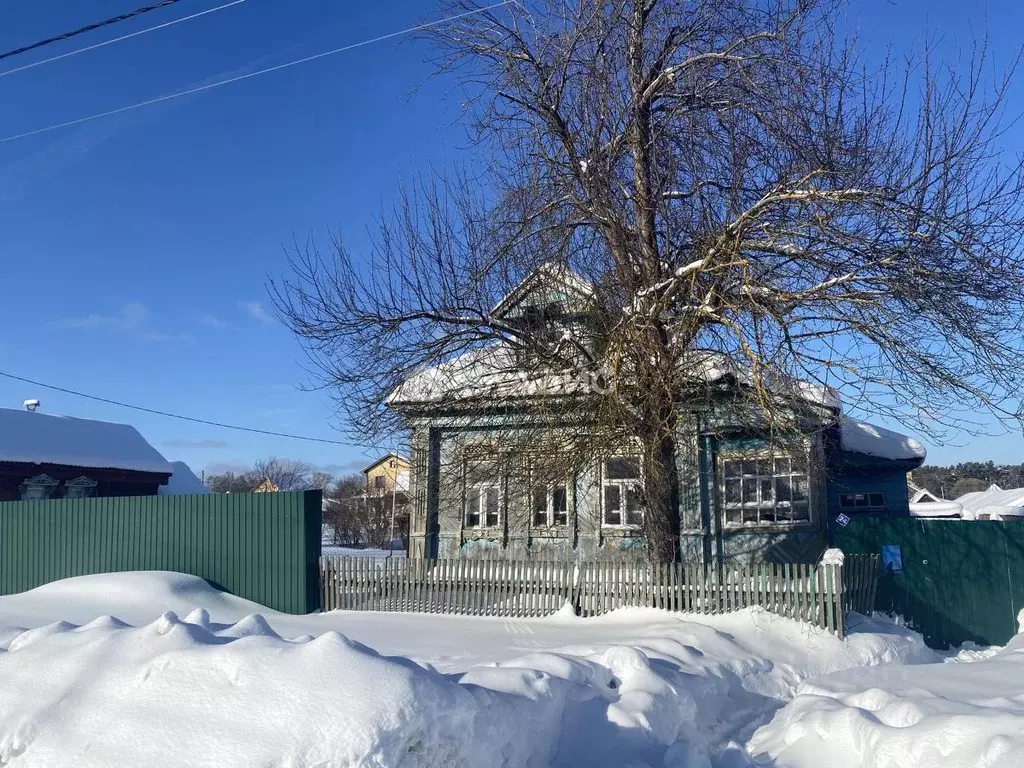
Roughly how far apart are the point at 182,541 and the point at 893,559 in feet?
37.4

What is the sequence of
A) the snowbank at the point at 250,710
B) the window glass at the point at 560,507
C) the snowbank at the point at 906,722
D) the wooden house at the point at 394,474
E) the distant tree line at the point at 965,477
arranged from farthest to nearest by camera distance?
the distant tree line at the point at 965,477 → the window glass at the point at 560,507 → the wooden house at the point at 394,474 → the snowbank at the point at 906,722 → the snowbank at the point at 250,710

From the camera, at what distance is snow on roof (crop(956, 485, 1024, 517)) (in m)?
45.9

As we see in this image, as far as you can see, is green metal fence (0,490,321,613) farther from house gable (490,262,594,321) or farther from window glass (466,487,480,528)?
Result: window glass (466,487,480,528)

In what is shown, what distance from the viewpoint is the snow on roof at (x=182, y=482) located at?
112ft

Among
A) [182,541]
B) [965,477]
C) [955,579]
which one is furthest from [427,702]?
[965,477]

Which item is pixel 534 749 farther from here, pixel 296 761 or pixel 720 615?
pixel 720 615

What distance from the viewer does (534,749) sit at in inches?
215

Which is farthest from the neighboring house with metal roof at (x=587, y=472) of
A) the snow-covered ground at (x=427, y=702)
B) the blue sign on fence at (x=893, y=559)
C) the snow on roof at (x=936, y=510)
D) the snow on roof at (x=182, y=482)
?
the snow on roof at (x=936, y=510)

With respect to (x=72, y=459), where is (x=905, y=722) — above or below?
below

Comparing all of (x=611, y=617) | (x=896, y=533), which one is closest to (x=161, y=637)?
(x=611, y=617)

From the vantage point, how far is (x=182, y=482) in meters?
35.8

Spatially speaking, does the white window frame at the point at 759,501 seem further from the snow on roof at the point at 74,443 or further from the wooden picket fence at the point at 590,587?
the snow on roof at the point at 74,443

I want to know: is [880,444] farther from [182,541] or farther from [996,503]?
[996,503]

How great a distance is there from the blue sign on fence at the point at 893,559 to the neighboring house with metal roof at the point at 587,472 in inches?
55.9
